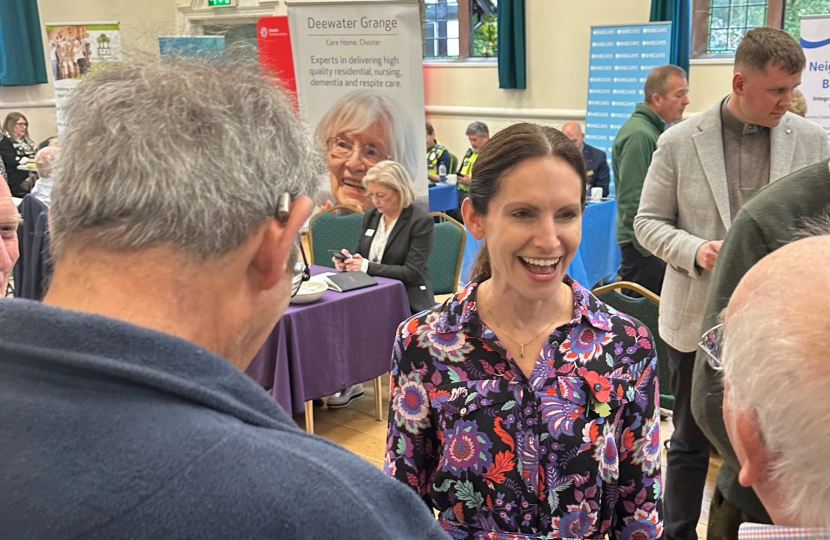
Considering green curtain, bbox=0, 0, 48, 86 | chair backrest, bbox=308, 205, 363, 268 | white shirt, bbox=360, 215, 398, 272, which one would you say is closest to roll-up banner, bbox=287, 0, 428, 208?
chair backrest, bbox=308, 205, 363, 268

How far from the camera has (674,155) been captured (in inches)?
102

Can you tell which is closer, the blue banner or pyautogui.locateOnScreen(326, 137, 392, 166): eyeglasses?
pyautogui.locateOnScreen(326, 137, 392, 166): eyeglasses

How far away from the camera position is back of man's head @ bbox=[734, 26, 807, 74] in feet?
8.29

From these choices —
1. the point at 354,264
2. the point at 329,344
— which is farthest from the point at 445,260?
the point at 329,344

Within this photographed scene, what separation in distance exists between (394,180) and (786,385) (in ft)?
12.1

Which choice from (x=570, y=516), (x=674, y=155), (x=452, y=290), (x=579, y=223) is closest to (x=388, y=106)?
(x=452, y=290)

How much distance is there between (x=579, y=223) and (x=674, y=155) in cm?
115

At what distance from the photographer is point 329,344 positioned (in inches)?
156

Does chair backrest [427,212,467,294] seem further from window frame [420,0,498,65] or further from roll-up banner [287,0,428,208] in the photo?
window frame [420,0,498,65]

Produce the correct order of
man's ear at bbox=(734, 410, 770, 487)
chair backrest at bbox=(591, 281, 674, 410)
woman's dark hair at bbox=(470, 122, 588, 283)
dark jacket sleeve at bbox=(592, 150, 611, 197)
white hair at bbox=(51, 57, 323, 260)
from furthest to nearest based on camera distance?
dark jacket sleeve at bbox=(592, 150, 611, 197)
chair backrest at bbox=(591, 281, 674, 410)
woman's dark hair at bbox=(470, 122, 588, 283)
man's ear at bbox=(734, 410, 770, 487)
white hair at bbox=(51, 57, 323, 260)

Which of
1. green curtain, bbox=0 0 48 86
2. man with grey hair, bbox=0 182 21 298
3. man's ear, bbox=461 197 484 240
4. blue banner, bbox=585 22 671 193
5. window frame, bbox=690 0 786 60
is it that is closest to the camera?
man's ear, bbox=461 197 484 240

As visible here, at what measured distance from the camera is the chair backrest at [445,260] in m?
4.93

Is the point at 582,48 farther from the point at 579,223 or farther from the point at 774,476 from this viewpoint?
the point at 774,476

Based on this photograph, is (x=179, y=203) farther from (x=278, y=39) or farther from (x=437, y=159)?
(x=437, y=159)
